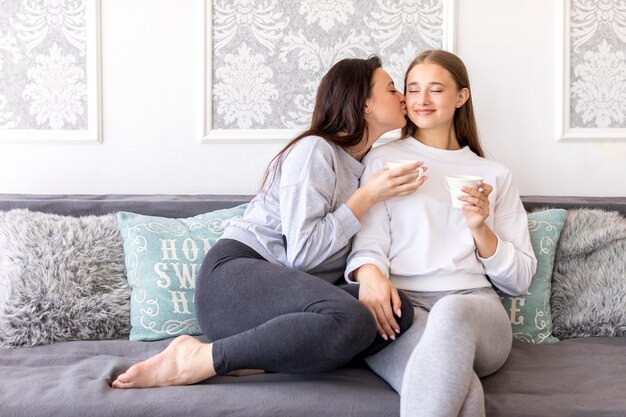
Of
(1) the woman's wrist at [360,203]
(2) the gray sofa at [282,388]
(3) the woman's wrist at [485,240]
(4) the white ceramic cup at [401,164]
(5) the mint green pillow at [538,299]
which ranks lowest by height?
(2) the gray sofa at [282,388]

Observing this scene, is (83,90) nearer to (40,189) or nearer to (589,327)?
(40,189)

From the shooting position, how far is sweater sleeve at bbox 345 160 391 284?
188 cm

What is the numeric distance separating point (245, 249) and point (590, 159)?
4.29 feet

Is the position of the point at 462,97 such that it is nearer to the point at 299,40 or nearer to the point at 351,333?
the point at 299,40

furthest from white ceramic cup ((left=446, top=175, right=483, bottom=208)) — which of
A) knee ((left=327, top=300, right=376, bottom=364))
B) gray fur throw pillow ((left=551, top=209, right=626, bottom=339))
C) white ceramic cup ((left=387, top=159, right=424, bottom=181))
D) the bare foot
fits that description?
the bare foot

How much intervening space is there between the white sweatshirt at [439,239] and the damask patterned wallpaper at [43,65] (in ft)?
3.52

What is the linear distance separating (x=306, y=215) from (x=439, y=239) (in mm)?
386

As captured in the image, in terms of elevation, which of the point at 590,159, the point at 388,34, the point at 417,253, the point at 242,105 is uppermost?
the point at 388,34

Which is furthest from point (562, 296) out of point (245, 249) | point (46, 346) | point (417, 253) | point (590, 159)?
point (46, 346)

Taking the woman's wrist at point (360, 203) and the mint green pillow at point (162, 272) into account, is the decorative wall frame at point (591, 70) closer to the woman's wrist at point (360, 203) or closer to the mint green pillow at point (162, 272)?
the woman's wrist at point (360, 203)

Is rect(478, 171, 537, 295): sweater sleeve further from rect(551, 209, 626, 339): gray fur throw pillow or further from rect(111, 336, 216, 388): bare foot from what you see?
rect(111, 336, 216, 388): bare foot

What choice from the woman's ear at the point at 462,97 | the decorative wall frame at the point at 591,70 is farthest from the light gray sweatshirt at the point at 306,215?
the decorative wall frame at the point at 591,70

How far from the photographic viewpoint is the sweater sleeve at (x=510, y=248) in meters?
1.92

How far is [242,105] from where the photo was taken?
2.46m
